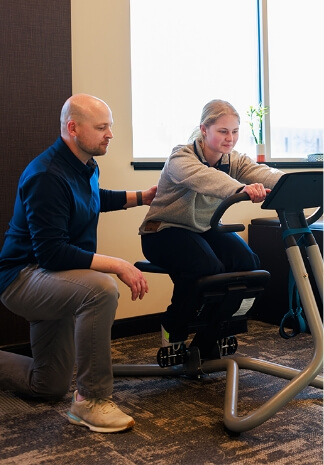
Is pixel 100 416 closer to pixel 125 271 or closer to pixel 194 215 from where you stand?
pixel 125 271

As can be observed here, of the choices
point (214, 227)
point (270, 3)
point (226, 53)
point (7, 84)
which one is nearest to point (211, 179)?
point (214, 227)

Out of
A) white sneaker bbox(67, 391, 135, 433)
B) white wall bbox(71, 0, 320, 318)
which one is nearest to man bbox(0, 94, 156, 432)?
white sneaker bbox(67, 391, 135, 433)

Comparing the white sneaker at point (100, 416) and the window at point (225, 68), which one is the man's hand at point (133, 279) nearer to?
the white sneaker at point (100, 416)

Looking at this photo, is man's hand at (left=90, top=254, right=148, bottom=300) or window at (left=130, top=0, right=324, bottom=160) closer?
man's hand at (left=90, top=254, right=148, bottom=300)

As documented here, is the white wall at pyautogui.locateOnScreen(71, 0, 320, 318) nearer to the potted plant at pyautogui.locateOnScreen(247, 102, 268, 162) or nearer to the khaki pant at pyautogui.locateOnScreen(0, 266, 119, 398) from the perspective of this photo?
the potted plant at pyautogui.locateOnScreen(247, 102, 268, 162)

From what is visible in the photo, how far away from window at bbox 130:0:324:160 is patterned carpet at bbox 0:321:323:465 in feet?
5.03

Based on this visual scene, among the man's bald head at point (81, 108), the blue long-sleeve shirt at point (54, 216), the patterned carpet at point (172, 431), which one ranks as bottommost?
the patterned carpet at point (172, 431)

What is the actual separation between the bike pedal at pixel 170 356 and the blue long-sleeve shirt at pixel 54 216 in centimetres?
55

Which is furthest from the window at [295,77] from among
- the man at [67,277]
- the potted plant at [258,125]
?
the man at [67,277]

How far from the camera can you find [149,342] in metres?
3.38

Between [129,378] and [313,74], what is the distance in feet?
9.26

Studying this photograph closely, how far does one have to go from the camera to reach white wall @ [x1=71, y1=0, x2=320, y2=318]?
128 inches

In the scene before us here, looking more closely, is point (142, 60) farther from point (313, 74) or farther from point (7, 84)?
point (313, 74)

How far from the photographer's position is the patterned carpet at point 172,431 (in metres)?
1.92
